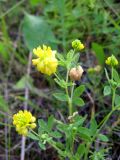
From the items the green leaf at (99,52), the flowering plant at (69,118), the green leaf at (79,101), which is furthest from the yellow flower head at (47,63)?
the green leaf at (99,52)

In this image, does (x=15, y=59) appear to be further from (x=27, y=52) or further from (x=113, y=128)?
(x=113, y=128)

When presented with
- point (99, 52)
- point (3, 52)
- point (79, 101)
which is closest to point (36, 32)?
point (3, 52)

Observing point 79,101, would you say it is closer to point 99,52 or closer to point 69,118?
point 69,118

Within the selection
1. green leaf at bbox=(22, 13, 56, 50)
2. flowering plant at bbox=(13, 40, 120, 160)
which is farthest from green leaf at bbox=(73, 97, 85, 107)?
green leaf at bbox=(22, 13, 56, 50)

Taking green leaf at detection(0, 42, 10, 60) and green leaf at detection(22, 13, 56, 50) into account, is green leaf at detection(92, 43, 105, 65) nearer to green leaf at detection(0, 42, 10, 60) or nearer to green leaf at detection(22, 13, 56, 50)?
green leaf at detection(22, 13, 56, 50)

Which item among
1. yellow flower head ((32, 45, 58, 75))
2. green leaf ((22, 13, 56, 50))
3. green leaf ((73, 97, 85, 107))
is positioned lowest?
green leaf ((73, 97, 85, 107))

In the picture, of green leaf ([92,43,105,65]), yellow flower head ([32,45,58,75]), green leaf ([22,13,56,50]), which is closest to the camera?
yellow flower head ([32,45,58,75])

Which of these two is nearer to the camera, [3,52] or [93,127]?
[93,127]

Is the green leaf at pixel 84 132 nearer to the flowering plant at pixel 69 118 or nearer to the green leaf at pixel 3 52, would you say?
the flowering plant at pixel 69 118
